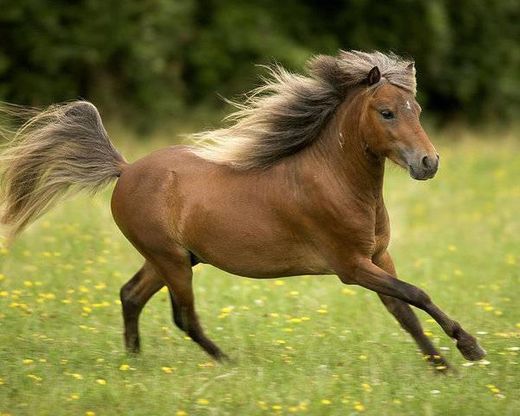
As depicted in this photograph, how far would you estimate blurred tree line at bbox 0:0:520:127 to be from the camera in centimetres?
1936

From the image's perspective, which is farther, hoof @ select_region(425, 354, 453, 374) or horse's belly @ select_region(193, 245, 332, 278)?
horse's belly @ select_region(193, 245, 332, 278)

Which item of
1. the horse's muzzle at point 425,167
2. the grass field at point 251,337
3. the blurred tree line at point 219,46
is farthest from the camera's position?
the blurred tree line at point 219,46

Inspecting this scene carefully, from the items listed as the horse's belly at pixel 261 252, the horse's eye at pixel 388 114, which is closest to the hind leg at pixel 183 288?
the horse's belly at pixel 261 252

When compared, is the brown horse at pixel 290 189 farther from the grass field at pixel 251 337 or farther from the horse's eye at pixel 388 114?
the grass field at pixel 251 337

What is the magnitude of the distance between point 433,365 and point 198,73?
15991 mm

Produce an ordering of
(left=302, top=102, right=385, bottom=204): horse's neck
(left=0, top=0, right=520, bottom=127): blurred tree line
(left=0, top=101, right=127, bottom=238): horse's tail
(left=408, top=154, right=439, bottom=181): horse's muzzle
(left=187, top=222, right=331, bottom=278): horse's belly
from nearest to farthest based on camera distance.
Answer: (left=408, top=154, right=439, bottom=181): horse's muzzle
(left=302, top=102, right=385, bottom=204): horse's neck
(left=187, top=222, right=331, bottom=278): horse's belly
(left=0, top=101, right=127, bottom=238): horse's tail
(left=0, top=0, right=520, bottom=127): blurred tree line

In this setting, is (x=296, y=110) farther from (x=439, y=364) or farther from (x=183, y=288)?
(x=439, y=364)

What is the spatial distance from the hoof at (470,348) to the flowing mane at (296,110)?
1.61m

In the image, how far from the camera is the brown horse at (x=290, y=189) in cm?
629

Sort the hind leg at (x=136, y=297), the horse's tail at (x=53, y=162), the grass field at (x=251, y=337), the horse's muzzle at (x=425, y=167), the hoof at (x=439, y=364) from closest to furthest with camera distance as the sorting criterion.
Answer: the grass field at (x=251, y=337), the horse's muzzle at (x=425, y=167), the hoof at (x=439, y=364), the hind leg at (x=136, y=297), the horse's tail at (x=53, y=162)

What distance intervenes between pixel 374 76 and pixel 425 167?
703 millimetres

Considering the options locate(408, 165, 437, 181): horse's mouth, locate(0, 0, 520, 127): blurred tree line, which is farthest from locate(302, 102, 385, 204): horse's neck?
locate(0, 0, 520, 127): blurred tree line

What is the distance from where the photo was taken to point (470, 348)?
630cm

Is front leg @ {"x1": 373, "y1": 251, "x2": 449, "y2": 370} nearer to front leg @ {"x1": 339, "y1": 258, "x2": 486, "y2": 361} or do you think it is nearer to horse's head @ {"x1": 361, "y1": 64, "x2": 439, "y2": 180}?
front leg @ {"x1": 339, "y1": 258, "x2": 486, "y2": 361}
